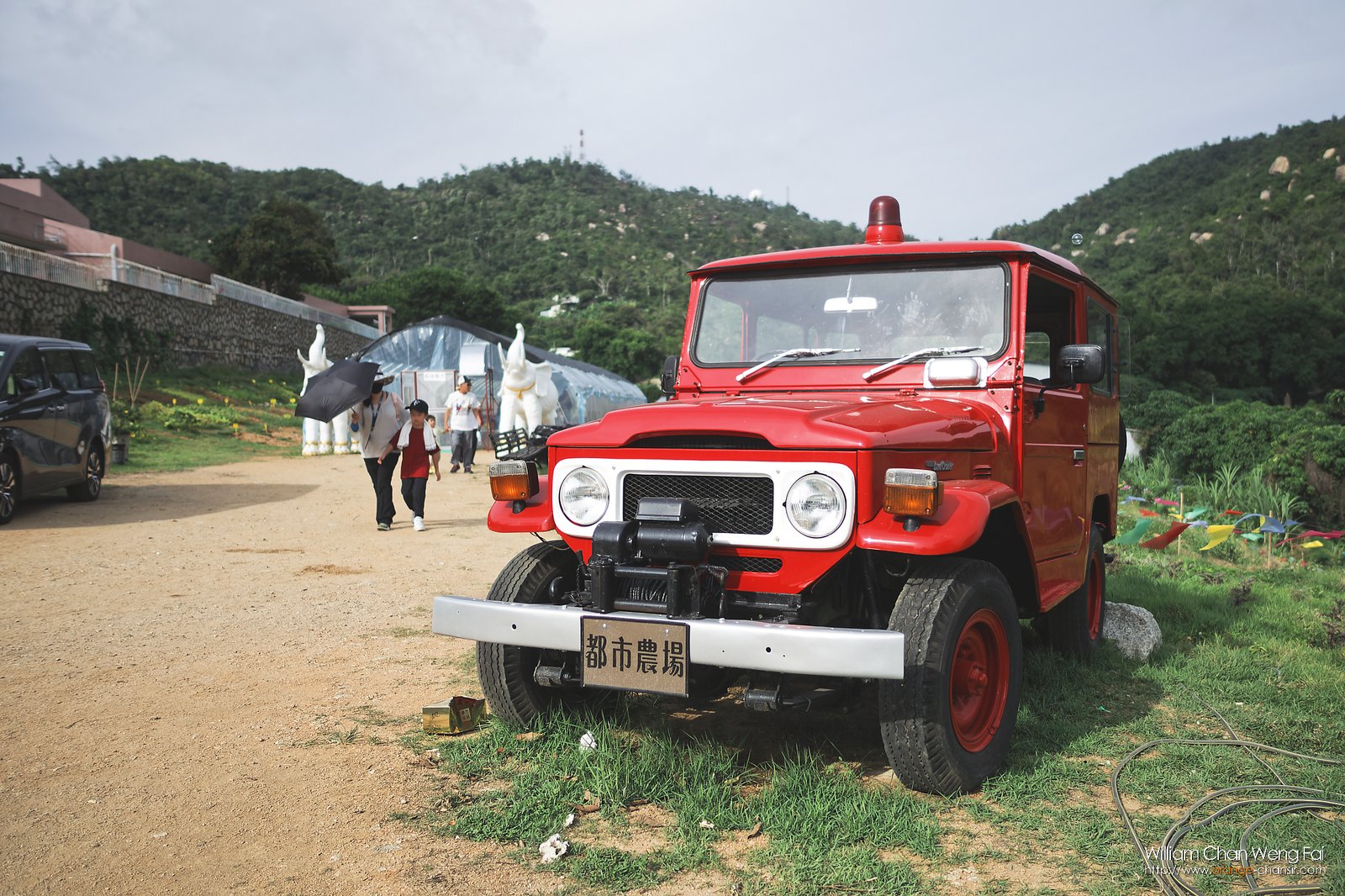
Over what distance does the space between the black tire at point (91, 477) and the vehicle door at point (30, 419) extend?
3.14ft

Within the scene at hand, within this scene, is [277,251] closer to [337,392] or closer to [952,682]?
[337,392]

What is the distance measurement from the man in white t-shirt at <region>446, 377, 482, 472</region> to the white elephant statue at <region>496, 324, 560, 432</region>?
224 cm

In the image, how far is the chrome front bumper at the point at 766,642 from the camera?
315cm

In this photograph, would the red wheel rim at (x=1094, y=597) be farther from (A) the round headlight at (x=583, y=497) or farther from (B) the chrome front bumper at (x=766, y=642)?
(A) the round headlight at (x=583, y=497)

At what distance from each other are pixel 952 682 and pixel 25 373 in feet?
36.2

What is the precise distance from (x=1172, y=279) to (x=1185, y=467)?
1196 inches

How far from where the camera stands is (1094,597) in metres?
6.11

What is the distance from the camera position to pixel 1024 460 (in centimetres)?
444

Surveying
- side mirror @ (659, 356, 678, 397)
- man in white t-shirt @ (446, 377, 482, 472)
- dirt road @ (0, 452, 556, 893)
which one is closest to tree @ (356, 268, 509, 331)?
man in white t-shirt @ (446, 377, 482, 472)

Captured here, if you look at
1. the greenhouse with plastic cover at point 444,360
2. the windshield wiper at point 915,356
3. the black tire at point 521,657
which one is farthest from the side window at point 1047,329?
the greenhouse with plastic cover at point 444,360

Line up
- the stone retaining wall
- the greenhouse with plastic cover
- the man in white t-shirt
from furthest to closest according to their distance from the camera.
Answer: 1. the greenhouse with plastic cover
2. the stone retaining wall
3. the man in white t-shirt

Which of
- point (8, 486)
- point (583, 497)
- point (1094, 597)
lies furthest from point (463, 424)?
point (583, 497)

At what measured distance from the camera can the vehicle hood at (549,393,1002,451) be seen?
3520 mm

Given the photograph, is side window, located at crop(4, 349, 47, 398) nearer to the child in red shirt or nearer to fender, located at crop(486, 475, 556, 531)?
the child in red shirt
